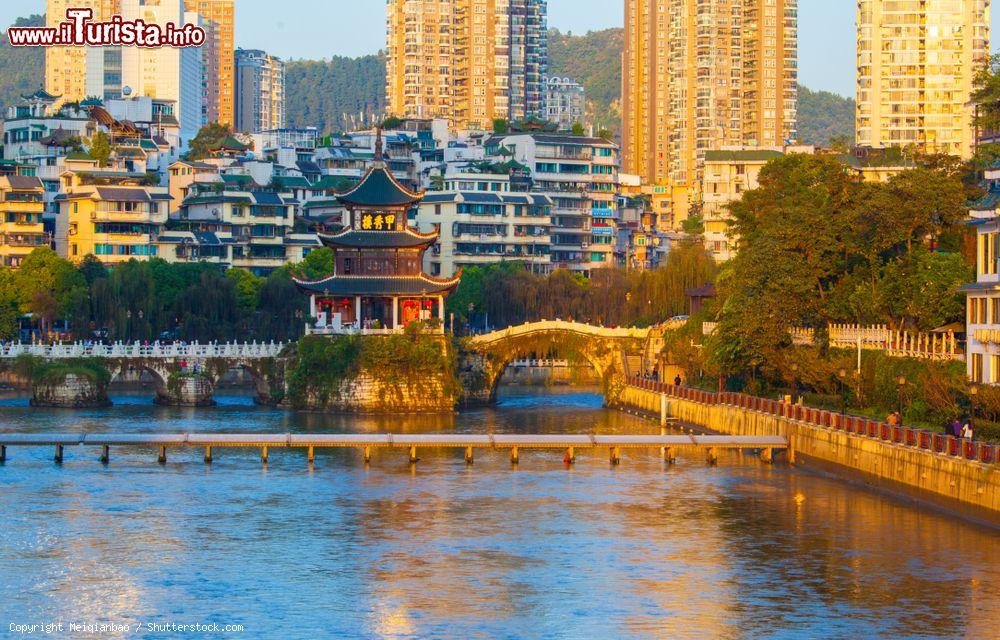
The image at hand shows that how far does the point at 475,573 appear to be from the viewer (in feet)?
147

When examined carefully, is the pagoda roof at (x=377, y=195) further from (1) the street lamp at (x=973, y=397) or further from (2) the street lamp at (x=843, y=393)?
(1) the street lamp at (x=973, y=397)

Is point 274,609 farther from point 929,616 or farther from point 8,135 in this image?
point 8,135

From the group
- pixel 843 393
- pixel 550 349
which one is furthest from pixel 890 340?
pixel 550 349

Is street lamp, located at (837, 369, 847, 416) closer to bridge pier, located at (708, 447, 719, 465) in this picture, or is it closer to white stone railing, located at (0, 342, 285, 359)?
bridge pier, located at (708, 447, 719, 465)

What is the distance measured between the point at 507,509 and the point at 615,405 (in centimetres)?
3968

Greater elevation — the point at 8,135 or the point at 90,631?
the point at 8,135

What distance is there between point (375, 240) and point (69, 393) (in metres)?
16.5

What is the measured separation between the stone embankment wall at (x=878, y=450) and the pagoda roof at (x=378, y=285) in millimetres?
19352

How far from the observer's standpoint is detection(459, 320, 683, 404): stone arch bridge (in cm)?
9500

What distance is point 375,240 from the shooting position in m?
94.2

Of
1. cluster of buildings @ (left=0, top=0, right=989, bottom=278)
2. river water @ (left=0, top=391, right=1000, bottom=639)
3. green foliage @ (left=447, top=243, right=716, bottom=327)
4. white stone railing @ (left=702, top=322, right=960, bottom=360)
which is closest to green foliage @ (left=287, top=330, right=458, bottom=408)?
white stone railing @ (left=702, top=322, right=960, bottom=360)

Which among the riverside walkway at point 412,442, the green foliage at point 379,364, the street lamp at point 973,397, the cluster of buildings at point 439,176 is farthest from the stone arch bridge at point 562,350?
the street lamp at point 973,397

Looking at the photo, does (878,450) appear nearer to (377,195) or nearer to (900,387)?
(900,387)

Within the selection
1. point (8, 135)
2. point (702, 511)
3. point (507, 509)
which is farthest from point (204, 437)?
point (8, 135)
